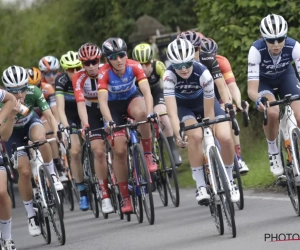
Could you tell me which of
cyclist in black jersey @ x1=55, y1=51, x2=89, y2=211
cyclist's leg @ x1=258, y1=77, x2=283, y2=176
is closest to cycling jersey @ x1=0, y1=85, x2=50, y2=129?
cyclist in black jersey @ x1=55, y1=51, x2=89, y2=211

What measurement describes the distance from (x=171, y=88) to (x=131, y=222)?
278 cm

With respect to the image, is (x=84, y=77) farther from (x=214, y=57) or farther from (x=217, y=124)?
(x=217, y=124)

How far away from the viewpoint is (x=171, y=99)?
1121 cm

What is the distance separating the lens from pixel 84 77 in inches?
587

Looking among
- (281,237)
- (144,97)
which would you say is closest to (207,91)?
(281,237)

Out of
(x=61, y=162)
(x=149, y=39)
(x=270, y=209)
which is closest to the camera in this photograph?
(x=270, y=209)

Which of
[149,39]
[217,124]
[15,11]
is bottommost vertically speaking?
[217,124]

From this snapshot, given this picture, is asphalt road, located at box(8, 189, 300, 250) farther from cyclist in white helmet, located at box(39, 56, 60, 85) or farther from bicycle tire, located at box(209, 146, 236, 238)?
cyclist in white helmet, located at box(39, 56, 60, 85)

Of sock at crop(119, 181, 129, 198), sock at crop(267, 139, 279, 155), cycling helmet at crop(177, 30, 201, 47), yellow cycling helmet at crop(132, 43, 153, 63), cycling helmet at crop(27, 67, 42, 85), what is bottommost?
sock at crop(119, 181, 129, 198)

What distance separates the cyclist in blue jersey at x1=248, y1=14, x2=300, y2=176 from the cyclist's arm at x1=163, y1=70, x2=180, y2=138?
0.96m

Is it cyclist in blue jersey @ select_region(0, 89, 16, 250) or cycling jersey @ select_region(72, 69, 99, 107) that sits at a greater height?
cycling jersey @ select_region(72, 69, 99, 107)

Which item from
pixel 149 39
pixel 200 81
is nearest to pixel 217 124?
pixel 200 81

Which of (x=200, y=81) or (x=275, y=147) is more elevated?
(x=200, y=81)

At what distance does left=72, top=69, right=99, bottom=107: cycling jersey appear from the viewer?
1480 centimetres
